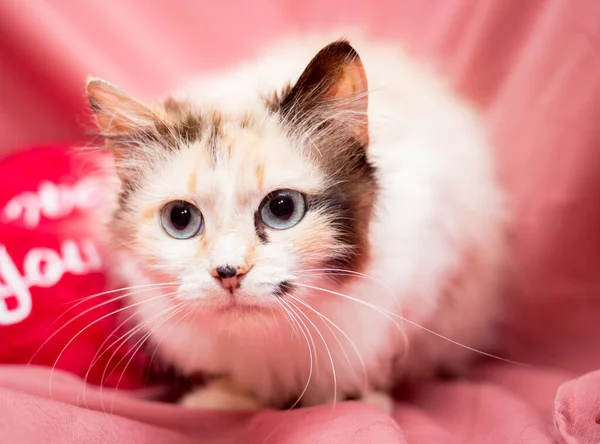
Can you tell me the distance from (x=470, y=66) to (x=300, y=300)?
28.7 inches

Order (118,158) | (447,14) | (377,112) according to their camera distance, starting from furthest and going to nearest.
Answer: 1. (447,14)
2. (377,112)
3. (118,158)

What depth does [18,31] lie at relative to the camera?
55.6 inches

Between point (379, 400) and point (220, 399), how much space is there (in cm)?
27

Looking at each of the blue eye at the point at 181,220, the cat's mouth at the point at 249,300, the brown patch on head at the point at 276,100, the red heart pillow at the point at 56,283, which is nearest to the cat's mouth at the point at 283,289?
the cat's mouth at the point at 249,300

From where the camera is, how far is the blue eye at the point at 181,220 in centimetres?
88

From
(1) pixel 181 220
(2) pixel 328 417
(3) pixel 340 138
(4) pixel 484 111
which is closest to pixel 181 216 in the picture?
(1) pixel 181 220

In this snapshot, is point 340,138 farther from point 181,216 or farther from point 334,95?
point 181,216

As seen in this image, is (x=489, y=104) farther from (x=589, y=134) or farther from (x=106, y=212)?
(x=106, y=212)

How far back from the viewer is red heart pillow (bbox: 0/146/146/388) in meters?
1.11

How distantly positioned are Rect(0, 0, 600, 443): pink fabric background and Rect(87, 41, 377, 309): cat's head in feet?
0.81

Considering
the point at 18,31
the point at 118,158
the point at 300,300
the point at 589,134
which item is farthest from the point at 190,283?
the point at 18,31

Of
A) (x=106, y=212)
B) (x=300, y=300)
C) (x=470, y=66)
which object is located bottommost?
(x=300, y=300)

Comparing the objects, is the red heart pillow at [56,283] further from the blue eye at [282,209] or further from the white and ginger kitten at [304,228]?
the blue eye at [282,209]

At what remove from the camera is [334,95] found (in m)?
0.91
